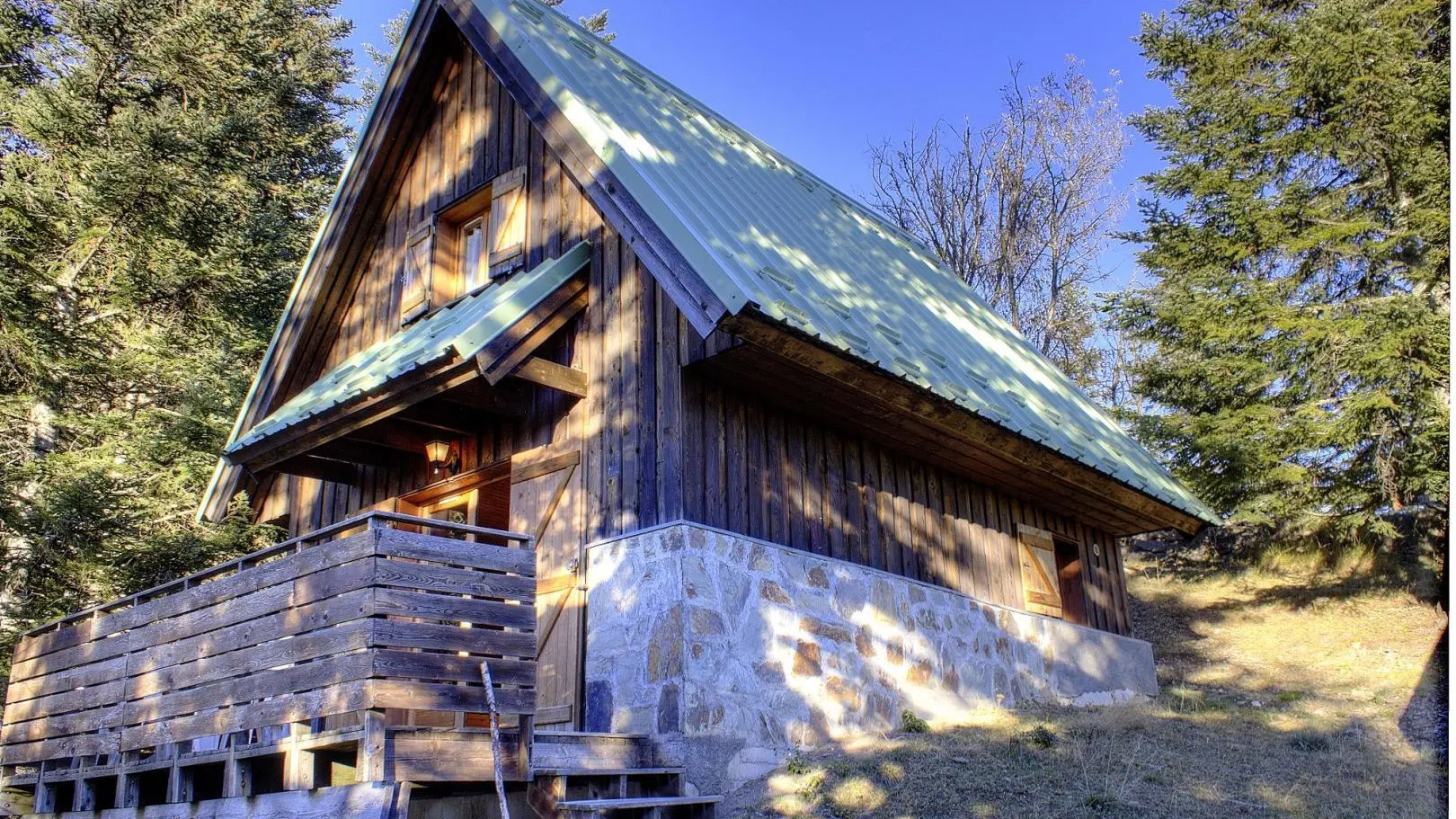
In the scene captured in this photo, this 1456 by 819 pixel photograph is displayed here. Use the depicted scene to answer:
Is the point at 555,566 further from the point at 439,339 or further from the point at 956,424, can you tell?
the point at 956,424

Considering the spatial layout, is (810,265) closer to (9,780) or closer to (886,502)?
(886,502)

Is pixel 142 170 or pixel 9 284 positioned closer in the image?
pixel 9 284

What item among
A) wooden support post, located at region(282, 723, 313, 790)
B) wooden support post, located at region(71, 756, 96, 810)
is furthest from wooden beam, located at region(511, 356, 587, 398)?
wooden support post, located at region(71, 756, 96, 810)

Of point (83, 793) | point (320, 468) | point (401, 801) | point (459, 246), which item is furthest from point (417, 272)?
point (401, 801)

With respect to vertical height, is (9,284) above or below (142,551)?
above

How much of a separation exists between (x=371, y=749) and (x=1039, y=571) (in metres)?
8.35

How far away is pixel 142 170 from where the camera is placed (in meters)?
16.5

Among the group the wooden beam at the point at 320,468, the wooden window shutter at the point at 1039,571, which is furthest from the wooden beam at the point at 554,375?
the wooden window shutter at the point at 1039,571

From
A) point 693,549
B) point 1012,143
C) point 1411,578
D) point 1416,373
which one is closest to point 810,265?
point 693,549

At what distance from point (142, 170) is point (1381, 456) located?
1835cm

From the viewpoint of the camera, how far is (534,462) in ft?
30.1

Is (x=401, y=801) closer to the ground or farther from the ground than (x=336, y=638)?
closer to the ground

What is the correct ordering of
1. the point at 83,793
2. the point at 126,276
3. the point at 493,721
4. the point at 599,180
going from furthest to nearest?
the point at 126,276
the point at 599,180
the point at 83,793
the point at 493,721

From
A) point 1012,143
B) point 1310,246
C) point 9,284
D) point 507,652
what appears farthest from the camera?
point 1012,143
